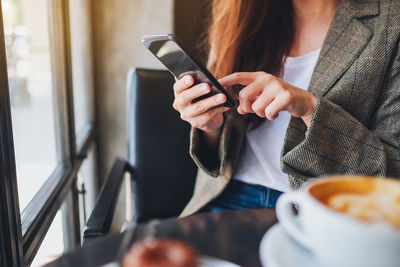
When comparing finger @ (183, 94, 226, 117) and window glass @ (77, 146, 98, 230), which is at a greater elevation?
finger @ (183, 94, 226, 117)

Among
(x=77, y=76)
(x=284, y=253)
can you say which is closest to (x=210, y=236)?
(x=284, y=253)

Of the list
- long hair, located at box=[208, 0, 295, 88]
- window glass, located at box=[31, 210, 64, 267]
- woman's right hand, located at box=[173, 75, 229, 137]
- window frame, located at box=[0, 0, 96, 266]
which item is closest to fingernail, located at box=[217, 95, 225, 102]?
woman's right hand, located at box=[173, 75, 229, 137]

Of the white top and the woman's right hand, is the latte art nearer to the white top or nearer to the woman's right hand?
the woman's right hand

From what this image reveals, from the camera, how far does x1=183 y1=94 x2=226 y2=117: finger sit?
0.72m

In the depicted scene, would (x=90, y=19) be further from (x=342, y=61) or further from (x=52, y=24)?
(x=342, y=61)

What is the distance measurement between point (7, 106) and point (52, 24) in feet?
1.64

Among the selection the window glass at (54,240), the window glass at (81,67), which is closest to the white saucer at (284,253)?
the window glass at (54,240)

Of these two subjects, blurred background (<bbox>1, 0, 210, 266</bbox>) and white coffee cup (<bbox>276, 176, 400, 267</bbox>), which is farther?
blurred background (<bbox>1, 0, 210, 266</bbox>)

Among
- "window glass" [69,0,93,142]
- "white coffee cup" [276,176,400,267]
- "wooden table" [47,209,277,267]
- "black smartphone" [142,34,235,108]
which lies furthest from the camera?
"window glass" [69,0,93,142]

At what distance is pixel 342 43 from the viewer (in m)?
0.87

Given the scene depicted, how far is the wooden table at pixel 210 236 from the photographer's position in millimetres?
485

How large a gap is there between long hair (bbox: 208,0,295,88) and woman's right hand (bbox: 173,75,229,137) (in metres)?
0.19

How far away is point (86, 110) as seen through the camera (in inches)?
61.6

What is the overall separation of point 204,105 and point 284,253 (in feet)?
1.31
